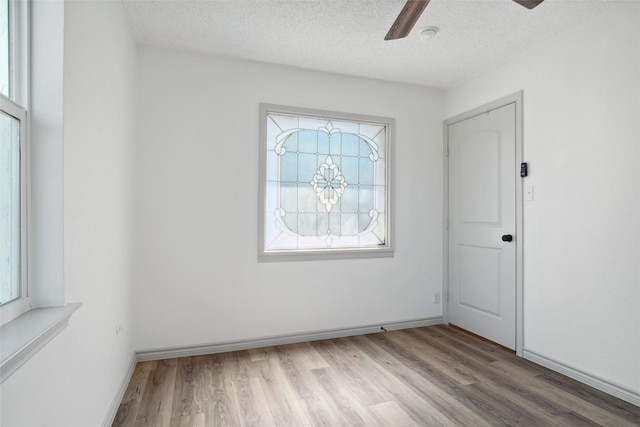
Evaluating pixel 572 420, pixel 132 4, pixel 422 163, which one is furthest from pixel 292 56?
pixel 572 420

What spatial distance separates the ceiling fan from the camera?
71.1 inches

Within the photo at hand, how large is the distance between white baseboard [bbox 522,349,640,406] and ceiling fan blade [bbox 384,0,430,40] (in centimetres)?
253

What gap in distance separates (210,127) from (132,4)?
95 centimetres

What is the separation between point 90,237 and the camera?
1.59 meters

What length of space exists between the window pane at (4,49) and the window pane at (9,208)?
0.35 feet

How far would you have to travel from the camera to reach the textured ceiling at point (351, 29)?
2195mm

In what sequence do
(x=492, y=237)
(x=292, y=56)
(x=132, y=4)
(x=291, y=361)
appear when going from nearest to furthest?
(x=132, y=4), (x=291, y=361), (x=292, y=56), (x=492, y=237)

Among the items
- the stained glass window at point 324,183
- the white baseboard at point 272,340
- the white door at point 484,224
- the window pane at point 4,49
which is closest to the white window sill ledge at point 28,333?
the window pane at point 4,49

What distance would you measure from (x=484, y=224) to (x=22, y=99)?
10.7 ft

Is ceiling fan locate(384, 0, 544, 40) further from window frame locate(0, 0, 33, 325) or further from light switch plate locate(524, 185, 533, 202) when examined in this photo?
window frame locate(0, 0, 33, 325)

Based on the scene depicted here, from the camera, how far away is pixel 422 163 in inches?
141

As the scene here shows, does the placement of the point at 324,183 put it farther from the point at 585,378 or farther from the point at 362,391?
the point at 585,378

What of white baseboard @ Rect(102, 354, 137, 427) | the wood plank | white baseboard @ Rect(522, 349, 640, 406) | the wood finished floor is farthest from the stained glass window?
white baseboard @ Rect(522, 349, 640, 406)

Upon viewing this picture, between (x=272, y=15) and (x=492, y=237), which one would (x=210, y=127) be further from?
(x=492, y=237)
